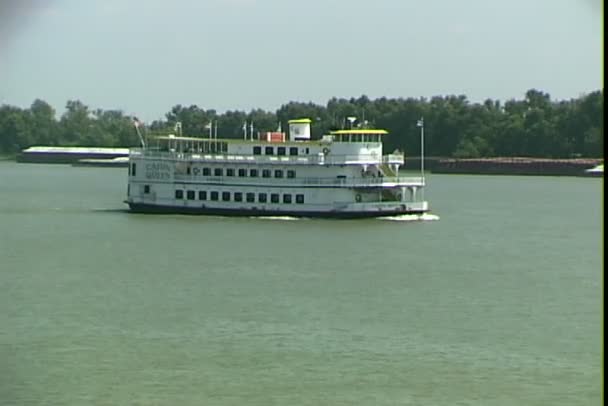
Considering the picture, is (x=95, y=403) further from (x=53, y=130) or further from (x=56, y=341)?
(x=53, y=130)

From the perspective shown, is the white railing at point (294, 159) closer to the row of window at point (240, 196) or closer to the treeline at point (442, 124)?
the row of window at point (240, 196)

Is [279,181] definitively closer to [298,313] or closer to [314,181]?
[314,181]

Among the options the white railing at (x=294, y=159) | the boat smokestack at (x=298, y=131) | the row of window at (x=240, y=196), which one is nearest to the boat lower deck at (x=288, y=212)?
the row of window at (x=240, y=196)

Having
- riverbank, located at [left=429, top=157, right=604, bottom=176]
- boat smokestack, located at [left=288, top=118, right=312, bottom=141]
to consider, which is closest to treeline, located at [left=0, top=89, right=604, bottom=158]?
riverbank, located at [left=429, top=157, right=604, bottom=176]

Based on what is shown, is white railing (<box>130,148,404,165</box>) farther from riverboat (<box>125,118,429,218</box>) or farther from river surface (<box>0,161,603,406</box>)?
river surface (<box>0,161,603,406</box>)

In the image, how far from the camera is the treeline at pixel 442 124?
3619cm

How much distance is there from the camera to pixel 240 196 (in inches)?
750

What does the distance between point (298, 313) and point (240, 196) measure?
8685 millimetres

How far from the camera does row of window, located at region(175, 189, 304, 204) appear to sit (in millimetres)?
18859

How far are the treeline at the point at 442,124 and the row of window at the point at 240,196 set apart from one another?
572 inches

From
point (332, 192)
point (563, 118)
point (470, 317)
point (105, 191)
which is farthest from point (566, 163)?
point (470, 317)

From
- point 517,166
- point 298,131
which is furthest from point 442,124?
point 298,131

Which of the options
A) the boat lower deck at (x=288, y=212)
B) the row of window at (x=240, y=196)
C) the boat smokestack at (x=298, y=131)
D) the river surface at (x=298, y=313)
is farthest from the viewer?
the boat smokestack at (x=298, y=131)

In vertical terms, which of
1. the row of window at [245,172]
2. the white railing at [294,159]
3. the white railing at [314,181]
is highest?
the white railing at [294,159]
